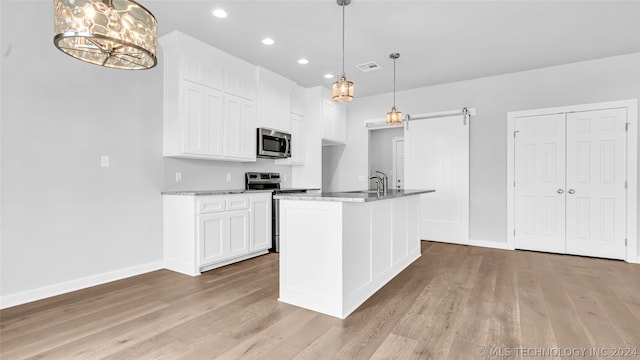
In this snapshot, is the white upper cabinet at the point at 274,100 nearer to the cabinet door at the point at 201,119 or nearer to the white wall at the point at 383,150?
the cabinet door at the point at 201,119

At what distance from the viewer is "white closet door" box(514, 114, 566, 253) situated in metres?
4.55

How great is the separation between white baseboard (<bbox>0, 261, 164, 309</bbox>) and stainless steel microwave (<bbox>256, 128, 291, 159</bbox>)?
2067mm

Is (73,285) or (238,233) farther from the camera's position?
(238,233)

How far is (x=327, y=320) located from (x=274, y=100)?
3.65 m

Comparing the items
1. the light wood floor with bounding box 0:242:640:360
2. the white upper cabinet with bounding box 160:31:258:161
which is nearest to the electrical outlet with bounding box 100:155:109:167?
the white upper cabinet with bounding box 160:31:258:161

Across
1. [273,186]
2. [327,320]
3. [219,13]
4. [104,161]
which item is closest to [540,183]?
[327,320]

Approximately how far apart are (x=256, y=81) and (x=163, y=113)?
4.82ft

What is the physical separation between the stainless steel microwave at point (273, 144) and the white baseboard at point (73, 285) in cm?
207

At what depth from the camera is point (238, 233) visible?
4.00 metres

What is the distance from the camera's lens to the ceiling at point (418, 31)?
3.02m

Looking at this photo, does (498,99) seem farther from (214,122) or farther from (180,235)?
(180,235)

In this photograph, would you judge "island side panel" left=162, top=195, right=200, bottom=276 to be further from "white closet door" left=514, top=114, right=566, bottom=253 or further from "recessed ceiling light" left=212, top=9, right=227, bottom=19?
"white closet door" left=514, top=114, right=566, bottom=253

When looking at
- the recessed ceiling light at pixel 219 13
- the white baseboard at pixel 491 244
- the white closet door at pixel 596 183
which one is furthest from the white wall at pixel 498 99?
the recessed ceiling light at pixel 219 13

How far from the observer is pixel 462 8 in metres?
3.03
